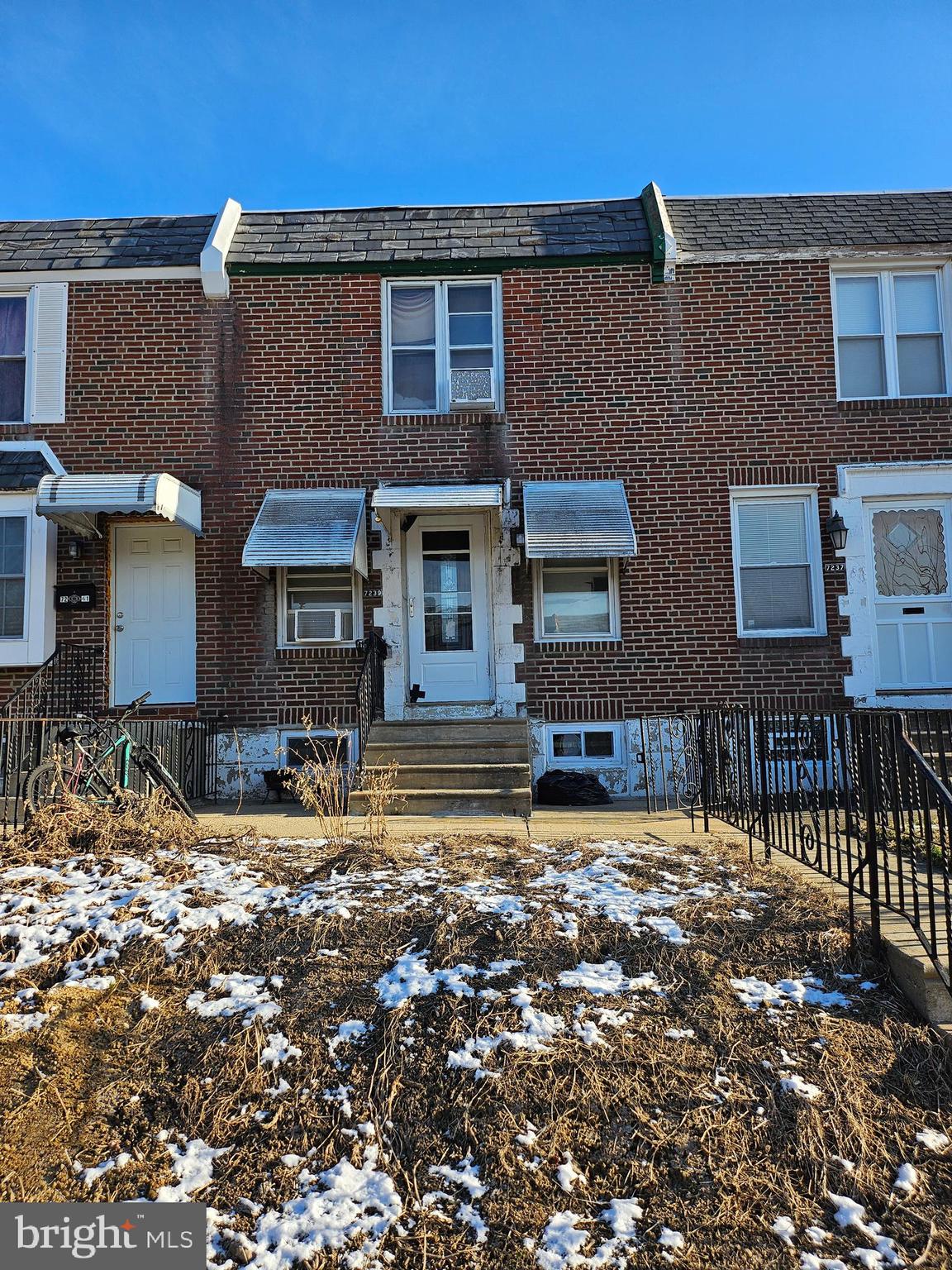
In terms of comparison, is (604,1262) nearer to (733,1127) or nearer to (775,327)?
(733,1127)

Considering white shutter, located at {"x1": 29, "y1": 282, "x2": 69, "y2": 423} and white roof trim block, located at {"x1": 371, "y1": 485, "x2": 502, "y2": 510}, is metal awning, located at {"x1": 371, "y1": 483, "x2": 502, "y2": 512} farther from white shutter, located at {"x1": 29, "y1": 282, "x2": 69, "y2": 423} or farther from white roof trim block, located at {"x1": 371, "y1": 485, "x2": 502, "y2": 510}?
white shutter, located at {"x1": 29, "y1": 282, "x2": 69, "y2": 423}

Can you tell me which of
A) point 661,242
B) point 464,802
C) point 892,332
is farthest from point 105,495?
point 892,332

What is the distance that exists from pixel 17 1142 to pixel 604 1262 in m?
2.05

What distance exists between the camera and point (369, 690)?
959 cm

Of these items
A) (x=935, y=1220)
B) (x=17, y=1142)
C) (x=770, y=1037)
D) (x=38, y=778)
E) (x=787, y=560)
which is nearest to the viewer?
(x=935, y=1220)

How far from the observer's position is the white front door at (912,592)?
410 inches

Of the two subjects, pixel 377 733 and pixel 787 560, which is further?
pixel 787 560

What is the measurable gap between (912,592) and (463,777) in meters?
5.93

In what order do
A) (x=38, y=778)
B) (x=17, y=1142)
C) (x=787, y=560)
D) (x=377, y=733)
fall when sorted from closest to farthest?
(x=17, y=1142) → (x=38, y=778) → (x=377, y=733) → (x=787, y=560)

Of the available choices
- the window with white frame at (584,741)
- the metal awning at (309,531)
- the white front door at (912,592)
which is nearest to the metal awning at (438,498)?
the metal awning at (309,531)

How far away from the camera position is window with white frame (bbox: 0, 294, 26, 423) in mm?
10703

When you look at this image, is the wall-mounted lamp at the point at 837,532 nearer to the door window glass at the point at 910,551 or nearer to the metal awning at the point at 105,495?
the door window glass at the point at 910,551

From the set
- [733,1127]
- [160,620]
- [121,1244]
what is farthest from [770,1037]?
[160,620]

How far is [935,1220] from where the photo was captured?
2.90 meters
